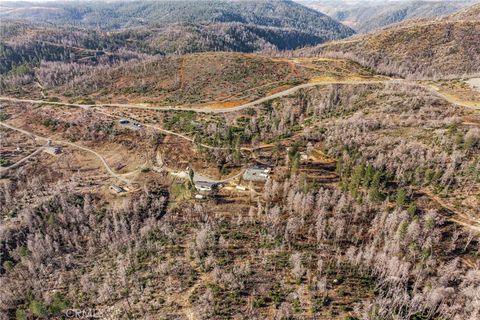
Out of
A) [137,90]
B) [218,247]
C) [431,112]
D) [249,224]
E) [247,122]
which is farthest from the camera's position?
[137,90]

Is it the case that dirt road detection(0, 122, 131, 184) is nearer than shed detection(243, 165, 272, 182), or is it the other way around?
shed detection(243, 165, 272, 182)

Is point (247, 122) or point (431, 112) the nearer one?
point (431, 112)

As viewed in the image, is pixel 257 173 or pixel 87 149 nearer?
pixel 257 173

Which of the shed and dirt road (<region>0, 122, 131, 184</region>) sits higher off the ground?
the shed

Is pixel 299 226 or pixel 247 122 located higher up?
pixel 247 122

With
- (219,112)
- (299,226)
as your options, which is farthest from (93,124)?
(299,226)

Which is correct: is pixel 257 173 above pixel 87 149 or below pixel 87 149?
above

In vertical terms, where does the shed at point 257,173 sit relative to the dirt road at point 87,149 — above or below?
above

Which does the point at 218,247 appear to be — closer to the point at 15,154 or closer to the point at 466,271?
the point at 466,271

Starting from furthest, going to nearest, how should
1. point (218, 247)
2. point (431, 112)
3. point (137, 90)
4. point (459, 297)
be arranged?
point (137, 90), point (431, 112), point (218, 247), point (459, 297)

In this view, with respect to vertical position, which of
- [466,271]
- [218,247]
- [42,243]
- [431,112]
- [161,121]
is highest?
[431,112]

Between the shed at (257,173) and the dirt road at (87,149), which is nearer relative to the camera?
the shed at (257,173)
